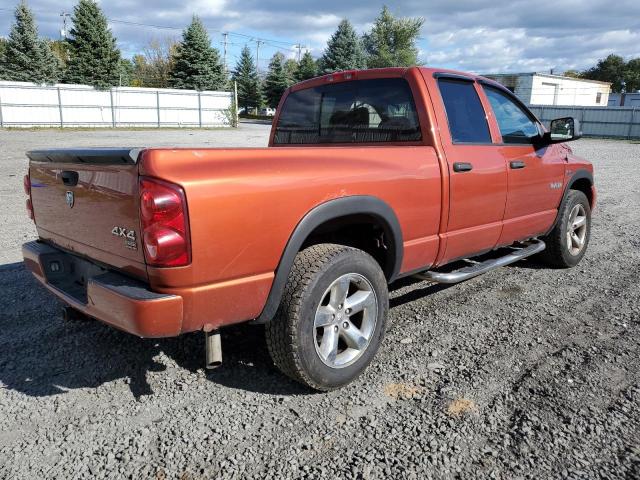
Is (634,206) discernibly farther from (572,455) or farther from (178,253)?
(178,253)

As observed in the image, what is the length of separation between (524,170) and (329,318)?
2.40 metres

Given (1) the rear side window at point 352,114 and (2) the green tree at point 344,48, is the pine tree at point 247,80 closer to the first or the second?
(2) the green tree at point 344,48

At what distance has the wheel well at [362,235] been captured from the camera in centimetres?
309

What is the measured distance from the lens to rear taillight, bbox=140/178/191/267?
2258 millimetres

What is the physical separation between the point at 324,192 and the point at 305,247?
0.46 meters

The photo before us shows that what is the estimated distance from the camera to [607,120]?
36.8m

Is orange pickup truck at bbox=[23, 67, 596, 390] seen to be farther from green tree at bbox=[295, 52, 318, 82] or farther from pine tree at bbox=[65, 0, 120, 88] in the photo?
green tree at bbox=[295, 52, 318, 82]

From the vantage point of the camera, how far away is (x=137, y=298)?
7.62 feet

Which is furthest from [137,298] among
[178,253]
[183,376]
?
[183,376]

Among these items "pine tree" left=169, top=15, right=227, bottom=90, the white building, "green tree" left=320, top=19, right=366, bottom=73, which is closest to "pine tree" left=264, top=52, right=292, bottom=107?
"green tree" left=320, top=19, right=366, bottom=73

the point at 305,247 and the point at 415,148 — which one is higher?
the point at 415,148

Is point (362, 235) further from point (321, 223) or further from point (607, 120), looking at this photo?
point (607, 120)

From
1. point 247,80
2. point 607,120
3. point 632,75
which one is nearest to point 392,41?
point 247,80

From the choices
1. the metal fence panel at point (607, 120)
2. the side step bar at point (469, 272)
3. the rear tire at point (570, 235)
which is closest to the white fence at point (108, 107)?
the metal fence panel at point (607, 120)
